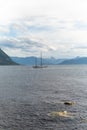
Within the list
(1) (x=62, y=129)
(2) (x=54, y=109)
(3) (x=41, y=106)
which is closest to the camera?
(1) (x=62, y=129)

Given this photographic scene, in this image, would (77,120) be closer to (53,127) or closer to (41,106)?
(53,127)

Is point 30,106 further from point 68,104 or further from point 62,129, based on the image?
point 62,129

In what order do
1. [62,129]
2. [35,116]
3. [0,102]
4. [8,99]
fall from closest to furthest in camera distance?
[62,129] → [35,116] → [0,102] → [8,99]

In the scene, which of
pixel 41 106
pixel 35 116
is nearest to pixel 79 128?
pixel 35 116

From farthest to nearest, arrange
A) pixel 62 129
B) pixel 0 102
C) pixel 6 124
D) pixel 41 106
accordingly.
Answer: pixel 0 102 < pixel 41 106 < pixel 6 124 < pixel 62 129

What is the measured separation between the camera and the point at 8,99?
101 meters

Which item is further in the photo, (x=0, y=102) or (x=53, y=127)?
(x=0, y=102)

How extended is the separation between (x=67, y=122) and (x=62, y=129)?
565 centimetres

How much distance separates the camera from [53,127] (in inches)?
2480

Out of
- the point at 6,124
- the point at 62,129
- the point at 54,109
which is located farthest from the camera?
the point at 54,109

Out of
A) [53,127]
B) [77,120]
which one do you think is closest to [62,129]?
[53,127]

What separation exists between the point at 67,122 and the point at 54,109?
15.4 m

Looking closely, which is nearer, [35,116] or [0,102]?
[35,116]

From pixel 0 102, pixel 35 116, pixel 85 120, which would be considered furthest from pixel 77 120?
pixel 0 102
